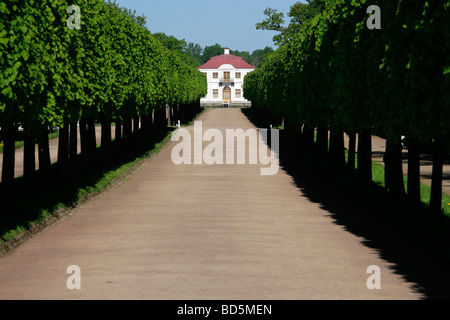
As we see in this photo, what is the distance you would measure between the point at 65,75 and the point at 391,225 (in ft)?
31.1

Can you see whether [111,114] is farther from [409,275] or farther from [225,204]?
[409,275]

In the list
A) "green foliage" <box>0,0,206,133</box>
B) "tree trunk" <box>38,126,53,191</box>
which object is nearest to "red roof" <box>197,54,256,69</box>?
"green foliage" <box>0,0,206,133</box>

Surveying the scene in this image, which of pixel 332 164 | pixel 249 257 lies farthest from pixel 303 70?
pixel 249 257

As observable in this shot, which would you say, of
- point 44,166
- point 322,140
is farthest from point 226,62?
point 44,166

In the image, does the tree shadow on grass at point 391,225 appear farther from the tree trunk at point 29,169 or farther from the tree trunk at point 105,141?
the tree trunk at point 105,141

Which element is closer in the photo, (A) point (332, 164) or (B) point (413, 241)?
(B) point (413, 241)

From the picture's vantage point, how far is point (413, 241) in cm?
1513

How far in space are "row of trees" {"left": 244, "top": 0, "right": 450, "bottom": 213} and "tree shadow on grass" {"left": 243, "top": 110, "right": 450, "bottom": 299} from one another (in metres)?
0.82

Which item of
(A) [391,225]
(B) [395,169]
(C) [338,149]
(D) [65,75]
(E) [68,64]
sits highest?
(E) [68,64]

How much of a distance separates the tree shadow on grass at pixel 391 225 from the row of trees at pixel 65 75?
7.51 metres

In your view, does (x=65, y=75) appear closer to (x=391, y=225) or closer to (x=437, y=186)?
(x=391, y=225)

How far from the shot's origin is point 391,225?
17.1 metres

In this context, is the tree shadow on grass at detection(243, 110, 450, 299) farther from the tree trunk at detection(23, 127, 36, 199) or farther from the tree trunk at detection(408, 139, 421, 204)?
the tree trunk at detection(23, 127, 36, 199)

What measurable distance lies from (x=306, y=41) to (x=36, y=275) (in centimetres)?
2421
